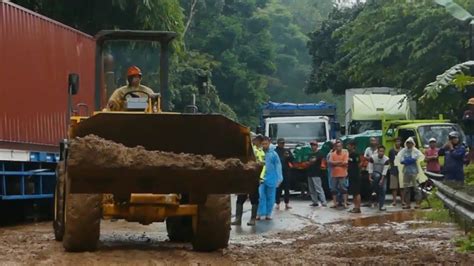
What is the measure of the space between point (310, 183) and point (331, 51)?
28188mm

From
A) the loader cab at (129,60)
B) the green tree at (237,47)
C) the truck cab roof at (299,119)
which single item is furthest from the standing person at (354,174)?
the green tree at (237,47)

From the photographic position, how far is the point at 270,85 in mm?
73688

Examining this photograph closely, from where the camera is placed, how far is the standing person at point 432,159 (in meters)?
23.4

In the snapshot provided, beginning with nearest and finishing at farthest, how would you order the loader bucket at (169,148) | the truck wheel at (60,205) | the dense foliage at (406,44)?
the loader bucket at (169,148), the truck wheel at (60,205), the dense foliage at (406,44)

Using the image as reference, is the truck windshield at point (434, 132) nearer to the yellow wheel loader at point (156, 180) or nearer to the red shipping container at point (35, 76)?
the red shipping container at point (35, 76)

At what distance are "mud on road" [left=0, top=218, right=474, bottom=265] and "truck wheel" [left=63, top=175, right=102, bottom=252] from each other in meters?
0.21

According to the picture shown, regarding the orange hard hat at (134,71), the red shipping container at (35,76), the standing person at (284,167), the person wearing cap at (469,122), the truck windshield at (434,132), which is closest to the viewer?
the orange hard hat at (134,71)

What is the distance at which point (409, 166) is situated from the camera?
23.8m

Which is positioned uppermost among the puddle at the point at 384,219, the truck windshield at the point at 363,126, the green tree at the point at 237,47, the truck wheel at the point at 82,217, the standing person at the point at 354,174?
the green tree at the point at 237,47

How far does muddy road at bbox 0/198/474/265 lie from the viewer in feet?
37.3

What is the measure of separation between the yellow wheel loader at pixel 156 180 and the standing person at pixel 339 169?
37.1 ft

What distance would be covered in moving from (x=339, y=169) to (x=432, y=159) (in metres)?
2.16

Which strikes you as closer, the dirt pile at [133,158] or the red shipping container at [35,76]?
the dirt pile at [133,158]


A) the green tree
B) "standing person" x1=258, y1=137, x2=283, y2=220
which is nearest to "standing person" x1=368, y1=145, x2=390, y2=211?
"standing person" x1=258, y1=137, x2=283, y2=220
